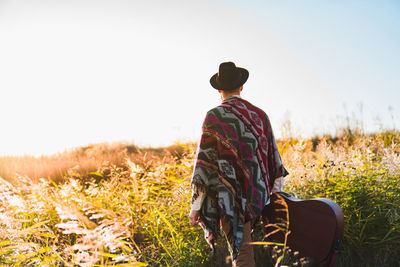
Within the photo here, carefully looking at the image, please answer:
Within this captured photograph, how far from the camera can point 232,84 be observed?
8.39 feet

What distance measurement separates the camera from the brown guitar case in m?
2.22

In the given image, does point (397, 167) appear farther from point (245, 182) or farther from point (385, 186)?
point (245, 182)

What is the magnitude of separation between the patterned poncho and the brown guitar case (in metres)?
0.23

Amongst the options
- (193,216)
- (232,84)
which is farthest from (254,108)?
(193,216)

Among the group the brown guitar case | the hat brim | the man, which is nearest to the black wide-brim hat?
the hat brim

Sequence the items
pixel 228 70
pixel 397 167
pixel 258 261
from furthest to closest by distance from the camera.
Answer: pixel 397 167
pixel 258 261
pixel 228 70

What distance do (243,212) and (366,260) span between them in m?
1.43

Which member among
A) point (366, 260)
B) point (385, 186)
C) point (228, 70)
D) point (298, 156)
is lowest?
point (366, 260)

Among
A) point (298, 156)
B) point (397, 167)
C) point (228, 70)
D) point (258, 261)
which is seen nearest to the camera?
point (228, 70)

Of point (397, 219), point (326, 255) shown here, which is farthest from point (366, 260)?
point (326, 255)

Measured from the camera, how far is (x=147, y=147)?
27.7ft

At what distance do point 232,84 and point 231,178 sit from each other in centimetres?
86

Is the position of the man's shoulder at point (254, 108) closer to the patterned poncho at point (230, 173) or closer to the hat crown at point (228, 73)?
the patterned poncho at point (230, 173)

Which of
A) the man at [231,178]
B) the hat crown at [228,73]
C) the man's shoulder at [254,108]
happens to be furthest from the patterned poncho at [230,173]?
the hat crown at [228,73]
